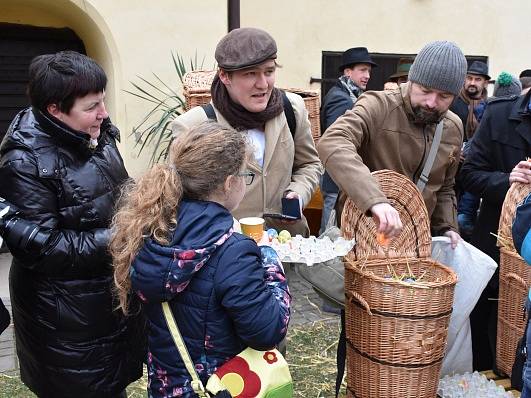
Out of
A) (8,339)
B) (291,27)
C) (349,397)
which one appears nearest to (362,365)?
(349,397)

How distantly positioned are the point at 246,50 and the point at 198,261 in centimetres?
114

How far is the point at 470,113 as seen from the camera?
5559 millimetres

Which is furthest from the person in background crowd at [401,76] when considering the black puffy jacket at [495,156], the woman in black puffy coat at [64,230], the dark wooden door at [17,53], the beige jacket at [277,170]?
the woman in black puffy coat at [64,230]

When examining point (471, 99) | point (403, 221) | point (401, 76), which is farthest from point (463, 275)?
point (401, 76)

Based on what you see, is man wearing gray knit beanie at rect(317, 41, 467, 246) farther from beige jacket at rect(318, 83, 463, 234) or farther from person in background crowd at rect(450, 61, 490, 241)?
person in background crowd at rect(450, 61, 490, 241)

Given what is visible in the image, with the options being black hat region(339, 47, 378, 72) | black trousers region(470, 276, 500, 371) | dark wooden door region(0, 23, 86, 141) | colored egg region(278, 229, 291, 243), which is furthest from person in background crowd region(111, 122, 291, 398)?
dark wooden door region(0, 23, 86, 141)

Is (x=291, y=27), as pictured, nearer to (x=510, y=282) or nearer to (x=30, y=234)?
(x=510, y=282)

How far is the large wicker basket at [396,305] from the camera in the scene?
8.18 ft

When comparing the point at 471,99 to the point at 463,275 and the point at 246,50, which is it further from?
the point at 246,50

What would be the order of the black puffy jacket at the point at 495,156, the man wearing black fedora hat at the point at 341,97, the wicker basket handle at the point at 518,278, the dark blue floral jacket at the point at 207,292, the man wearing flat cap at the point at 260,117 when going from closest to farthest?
1. the dark blue floral jacket at the point at 207,292
2. the man wearing flat cap at the point at 260,117
3. the wicker basket handle at the point at 518,278
4. the black puffy jacket at the point at 495,156
5. the man wearing black fedora hat at the point at 341,97

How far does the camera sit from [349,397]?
9.57ft

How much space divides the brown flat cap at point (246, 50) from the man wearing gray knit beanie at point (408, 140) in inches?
18.2

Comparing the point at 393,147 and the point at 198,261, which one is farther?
the point at 393,147

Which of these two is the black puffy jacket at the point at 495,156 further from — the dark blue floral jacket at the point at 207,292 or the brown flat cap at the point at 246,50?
the dark blue floral jacket at the point at 207,292
